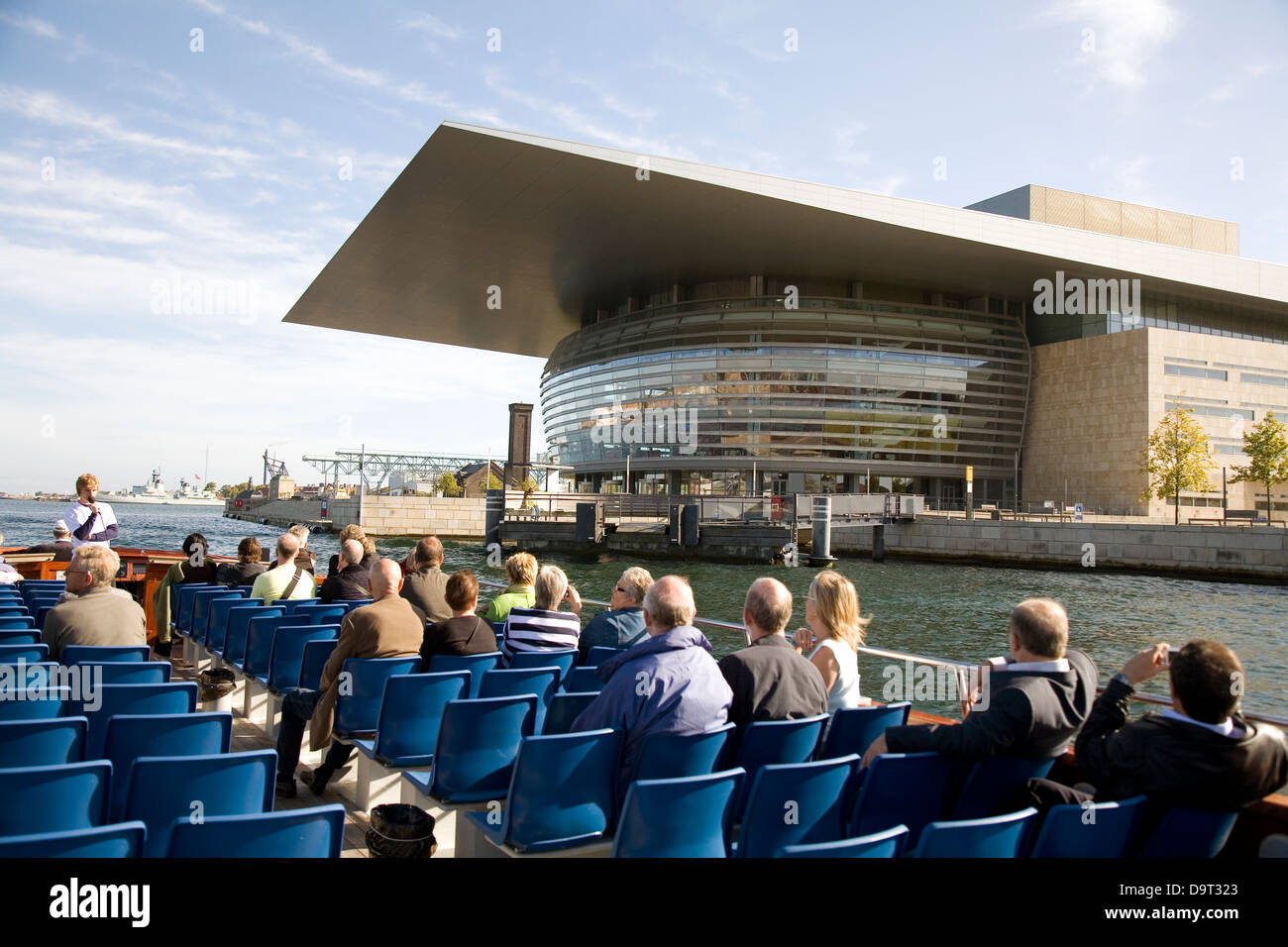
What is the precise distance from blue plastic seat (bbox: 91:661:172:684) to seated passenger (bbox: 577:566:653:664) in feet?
7.68

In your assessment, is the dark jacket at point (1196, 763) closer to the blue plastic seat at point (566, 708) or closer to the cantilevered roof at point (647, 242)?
the blue plastic seat at point (566, 708)

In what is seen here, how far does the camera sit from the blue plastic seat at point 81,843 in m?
1.87

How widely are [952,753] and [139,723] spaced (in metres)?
2.91

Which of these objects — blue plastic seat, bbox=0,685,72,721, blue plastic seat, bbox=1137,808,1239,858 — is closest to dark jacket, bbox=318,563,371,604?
blue plastic seat, bbox=0,685,72,721

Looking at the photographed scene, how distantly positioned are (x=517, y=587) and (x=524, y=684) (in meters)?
2.31

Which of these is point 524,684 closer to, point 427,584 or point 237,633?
point 427,584

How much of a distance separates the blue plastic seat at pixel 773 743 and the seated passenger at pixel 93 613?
356 cm

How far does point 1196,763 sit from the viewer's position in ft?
9.08

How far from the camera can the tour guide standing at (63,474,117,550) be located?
30.3 ft

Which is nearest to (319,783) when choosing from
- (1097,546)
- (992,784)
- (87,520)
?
(992,784)

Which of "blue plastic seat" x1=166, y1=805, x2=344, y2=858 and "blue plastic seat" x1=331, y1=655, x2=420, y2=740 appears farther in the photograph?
"blue plastic seat" x1=331, y1=655, x2=420, y2=740

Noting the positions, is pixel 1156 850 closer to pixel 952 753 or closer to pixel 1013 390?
pixel 952 753

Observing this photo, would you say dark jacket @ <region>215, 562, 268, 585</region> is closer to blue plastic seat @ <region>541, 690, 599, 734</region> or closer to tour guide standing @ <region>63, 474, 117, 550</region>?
tour guide standing @ <region>63, 474, 117, 550</region>
